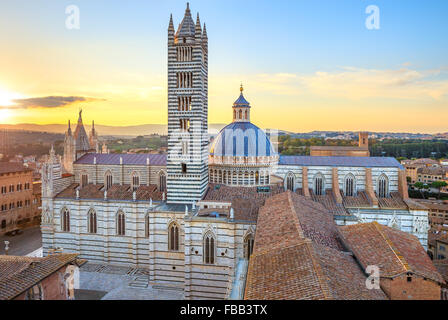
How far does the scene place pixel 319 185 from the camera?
30.9m

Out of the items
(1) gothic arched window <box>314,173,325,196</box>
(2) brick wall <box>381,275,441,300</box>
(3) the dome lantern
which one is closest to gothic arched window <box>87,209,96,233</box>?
(3) the dome lantern

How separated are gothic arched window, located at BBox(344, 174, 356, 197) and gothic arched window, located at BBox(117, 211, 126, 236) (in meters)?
20.9

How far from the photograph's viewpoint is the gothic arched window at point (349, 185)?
99.8ft

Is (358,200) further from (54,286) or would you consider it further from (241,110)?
(54,286)

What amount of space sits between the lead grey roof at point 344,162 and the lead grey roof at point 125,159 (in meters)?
12.6

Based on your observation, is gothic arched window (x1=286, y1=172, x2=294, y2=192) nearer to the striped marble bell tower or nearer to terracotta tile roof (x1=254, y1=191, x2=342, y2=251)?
the striped marble bell tower

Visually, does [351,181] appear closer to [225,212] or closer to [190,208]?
[225,212]

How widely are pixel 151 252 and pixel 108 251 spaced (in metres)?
7.60

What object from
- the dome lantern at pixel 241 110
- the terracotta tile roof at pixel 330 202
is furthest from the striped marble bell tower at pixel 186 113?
the terracotta tile roof at pixel 330 202

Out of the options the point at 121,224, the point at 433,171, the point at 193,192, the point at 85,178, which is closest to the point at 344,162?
the point at 193,192

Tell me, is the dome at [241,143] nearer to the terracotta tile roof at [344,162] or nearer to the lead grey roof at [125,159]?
the terracotta tile roof at [344,162]

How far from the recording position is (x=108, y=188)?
33.4 m

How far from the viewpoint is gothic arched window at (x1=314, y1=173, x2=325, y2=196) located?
30.8 meters

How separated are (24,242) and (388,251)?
38.8 meters
